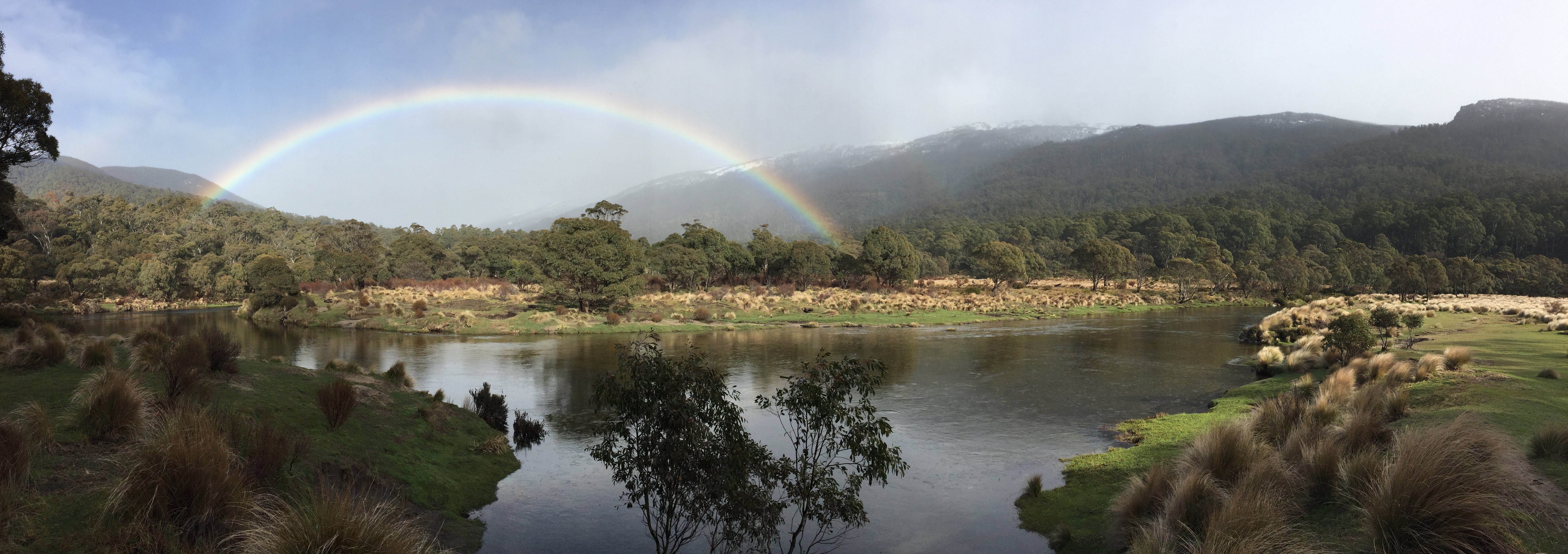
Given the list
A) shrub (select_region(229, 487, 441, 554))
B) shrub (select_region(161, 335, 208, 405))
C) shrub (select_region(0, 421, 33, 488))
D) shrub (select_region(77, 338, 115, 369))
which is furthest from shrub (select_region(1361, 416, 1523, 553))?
shrub (select_region(77, 338, 115, 369))

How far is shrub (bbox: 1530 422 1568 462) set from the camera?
7879mm

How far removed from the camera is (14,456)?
250 inches

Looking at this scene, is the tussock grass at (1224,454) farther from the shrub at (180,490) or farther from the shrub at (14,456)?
the shrub at (14,456)

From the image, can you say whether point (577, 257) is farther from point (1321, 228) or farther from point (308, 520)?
point (1321, 228)

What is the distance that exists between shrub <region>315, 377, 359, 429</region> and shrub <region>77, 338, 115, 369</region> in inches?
138

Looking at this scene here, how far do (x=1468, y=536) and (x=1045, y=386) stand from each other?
55.8 ft

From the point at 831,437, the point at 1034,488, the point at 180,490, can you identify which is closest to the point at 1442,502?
the point at 831,437

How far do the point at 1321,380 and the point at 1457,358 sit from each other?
2.57 metres

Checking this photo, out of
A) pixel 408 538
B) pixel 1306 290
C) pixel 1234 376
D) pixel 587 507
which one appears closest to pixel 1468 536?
pixel 408 538

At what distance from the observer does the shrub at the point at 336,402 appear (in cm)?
1191

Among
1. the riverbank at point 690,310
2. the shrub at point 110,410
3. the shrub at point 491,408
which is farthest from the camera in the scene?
the riverbank at point 690,310

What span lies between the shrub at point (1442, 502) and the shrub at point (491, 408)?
16306 millimetres

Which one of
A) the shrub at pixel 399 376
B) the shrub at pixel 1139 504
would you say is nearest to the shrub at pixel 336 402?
the shrub at pixel 399 376

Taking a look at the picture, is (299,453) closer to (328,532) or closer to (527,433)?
(328,532)
